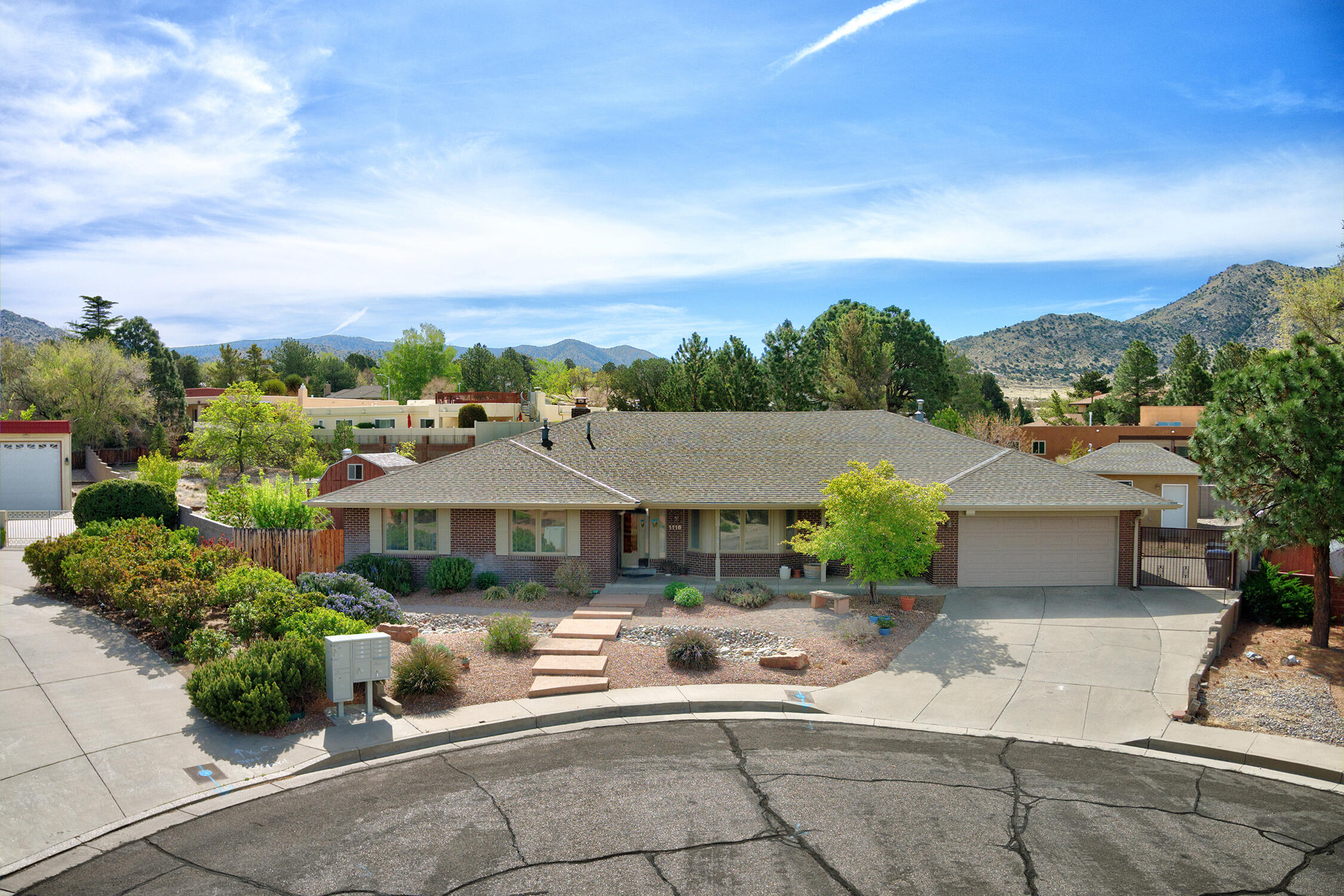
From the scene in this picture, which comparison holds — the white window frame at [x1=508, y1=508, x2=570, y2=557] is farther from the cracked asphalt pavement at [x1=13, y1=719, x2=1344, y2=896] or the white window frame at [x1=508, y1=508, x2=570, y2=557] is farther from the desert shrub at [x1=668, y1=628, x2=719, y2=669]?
the cracked asphalt pavement at [x1=13, y1=719, x2=1344, y2=896]

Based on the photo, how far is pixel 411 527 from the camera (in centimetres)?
2309

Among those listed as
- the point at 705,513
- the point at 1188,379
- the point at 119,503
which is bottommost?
the point at 705,513

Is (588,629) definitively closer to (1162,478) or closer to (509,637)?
(509,637)

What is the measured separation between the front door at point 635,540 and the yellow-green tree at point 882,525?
7156 mm

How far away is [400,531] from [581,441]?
24.0 feet

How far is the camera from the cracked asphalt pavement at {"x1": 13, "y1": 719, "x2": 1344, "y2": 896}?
7914 millimetres

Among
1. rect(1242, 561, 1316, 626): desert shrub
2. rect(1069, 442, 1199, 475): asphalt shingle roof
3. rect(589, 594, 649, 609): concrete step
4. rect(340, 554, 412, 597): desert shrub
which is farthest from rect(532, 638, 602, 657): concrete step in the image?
rect(1069, 442, 1199, 475): asphalt shingle roof

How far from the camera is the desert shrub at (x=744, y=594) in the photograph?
1994 cm

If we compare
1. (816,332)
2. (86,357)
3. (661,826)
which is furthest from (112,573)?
(816,332)

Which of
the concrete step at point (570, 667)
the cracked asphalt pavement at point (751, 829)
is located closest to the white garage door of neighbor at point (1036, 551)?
the cracked asphalt pavement at point (751, 829)

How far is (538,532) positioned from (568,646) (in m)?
7.21

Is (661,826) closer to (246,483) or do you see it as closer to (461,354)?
(246,483)

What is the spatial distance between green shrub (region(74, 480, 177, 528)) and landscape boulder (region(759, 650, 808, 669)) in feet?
63.3

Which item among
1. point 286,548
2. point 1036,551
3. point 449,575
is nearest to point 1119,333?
point 1036,551
